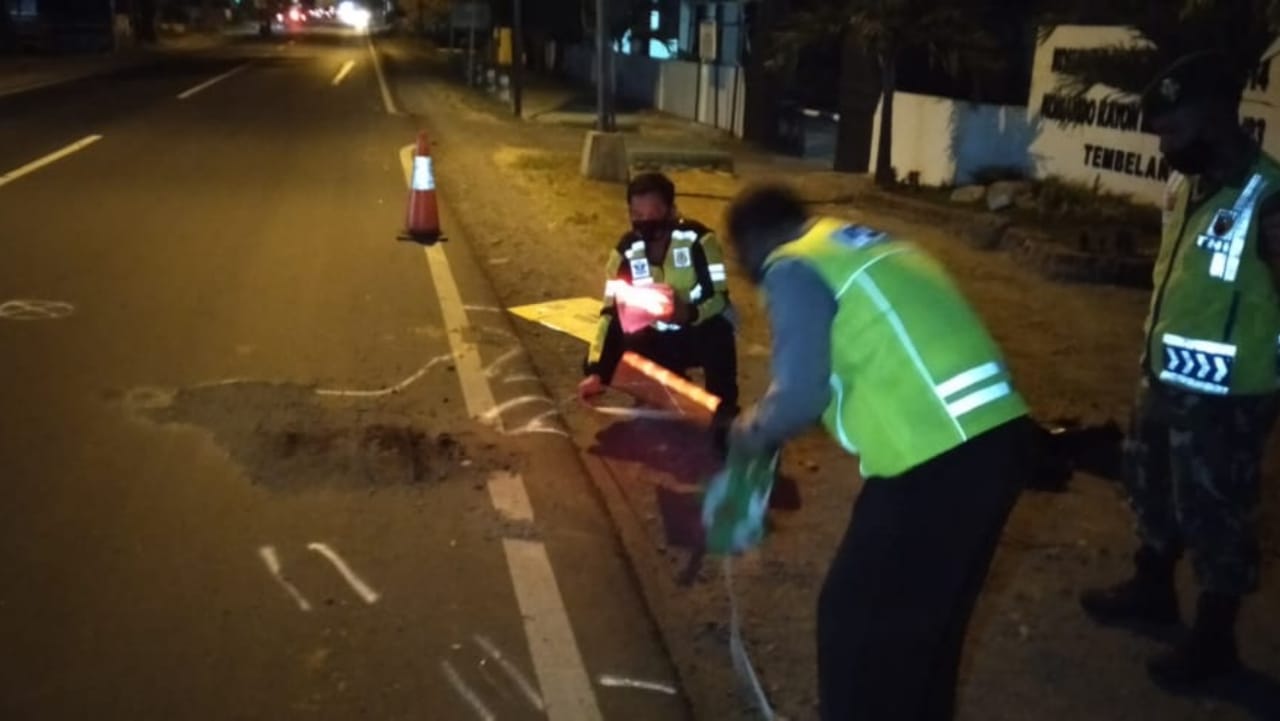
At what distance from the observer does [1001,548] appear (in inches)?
215

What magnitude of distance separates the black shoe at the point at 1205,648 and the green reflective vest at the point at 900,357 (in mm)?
1658

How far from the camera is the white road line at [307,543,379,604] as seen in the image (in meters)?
4.89

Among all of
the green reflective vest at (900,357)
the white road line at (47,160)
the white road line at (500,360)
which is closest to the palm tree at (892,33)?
the white road line at (500,360)

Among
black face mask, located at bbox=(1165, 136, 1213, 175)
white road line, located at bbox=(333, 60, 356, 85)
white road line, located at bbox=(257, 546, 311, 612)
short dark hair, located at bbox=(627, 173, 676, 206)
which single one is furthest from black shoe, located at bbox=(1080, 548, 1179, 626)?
white road line, located at bbox=(333, 60, 356, 85)

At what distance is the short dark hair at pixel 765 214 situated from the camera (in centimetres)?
316

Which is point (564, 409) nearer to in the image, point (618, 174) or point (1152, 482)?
point (1152, 482)

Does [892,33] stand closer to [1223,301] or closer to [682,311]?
[682,311]

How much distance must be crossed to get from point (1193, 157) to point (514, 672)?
8.16 ft

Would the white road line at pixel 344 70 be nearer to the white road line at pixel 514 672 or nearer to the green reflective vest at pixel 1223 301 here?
the white road line at pixel 514 672

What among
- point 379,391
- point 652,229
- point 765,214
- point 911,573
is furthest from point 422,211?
point 911,573

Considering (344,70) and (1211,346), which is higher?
(1211,346)

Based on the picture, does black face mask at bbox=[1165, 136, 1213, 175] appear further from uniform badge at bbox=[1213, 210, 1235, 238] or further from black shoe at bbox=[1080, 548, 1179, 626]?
black shoe at bbox=[1080, 548, 1179, 626]

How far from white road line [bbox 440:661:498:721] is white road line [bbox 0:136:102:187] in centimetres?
1187

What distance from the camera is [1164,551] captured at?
181 inches
